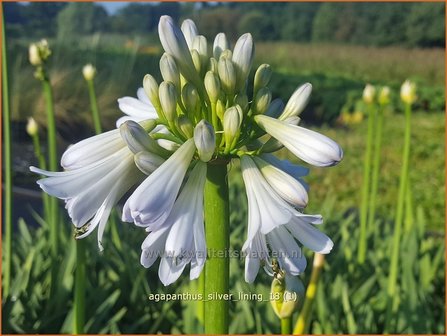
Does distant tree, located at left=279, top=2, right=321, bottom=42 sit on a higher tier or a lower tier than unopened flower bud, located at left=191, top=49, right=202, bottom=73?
higher

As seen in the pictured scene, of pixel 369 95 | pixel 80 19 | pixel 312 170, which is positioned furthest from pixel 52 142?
pixel 80 19

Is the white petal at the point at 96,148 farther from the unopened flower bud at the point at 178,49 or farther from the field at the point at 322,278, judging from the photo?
the field at the point at 322,278

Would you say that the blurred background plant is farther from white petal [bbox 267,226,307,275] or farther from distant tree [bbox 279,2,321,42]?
white petal [bbox 267,226,307,275]

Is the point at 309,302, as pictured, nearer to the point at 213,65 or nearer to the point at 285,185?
the point at 285,185

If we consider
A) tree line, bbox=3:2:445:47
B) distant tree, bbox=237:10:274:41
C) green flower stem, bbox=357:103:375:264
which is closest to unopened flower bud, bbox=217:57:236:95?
green flower stem, bbox=357:103:375:264

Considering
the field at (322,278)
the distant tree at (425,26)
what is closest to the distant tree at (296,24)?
the distant tree at (425,26)

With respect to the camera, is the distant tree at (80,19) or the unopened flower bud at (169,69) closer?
the unopened flower bud at (169,69)

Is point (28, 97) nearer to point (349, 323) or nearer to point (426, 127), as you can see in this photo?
point (426, 127)
